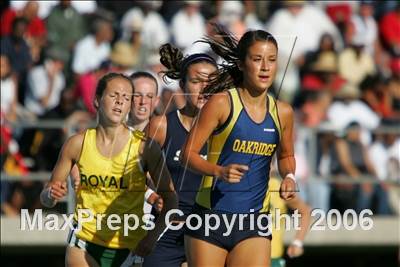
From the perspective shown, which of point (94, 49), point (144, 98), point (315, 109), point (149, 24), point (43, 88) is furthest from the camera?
point (149, 24)

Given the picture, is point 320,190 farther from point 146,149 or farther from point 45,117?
point 146,149

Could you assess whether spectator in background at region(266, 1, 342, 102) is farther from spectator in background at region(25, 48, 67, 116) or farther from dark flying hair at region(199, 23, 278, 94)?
dark flying hair at region(199, 23, 278, 94)

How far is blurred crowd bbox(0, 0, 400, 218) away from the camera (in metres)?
13.0

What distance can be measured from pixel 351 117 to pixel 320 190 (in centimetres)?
149

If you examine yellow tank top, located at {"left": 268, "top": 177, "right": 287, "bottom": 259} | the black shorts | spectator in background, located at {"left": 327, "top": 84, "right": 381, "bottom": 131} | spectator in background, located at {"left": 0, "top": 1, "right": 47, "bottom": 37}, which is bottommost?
yellow tank top, located at {"left": 268, "top": 177, "right": 287, "bottom": 259}

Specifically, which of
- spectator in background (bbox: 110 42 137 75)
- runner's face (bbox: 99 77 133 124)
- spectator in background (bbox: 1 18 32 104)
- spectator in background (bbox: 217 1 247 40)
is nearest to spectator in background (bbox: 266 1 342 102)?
spectator in background (bbox: 217 1 247 40)

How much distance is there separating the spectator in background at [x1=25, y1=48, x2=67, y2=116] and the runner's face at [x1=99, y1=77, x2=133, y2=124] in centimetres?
574

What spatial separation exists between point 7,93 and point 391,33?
5580 mm

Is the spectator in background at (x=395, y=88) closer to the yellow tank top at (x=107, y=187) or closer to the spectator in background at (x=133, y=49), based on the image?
the spectator in background at (x=133, y=49)

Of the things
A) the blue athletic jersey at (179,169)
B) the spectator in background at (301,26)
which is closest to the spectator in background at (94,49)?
the spectator in background at (301,26)

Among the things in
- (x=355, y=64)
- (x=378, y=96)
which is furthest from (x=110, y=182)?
(x=355, y=64)

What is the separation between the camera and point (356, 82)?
15.0 metres

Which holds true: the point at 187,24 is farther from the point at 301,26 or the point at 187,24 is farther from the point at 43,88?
the point at 43,88

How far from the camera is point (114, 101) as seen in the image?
25.2 feet
